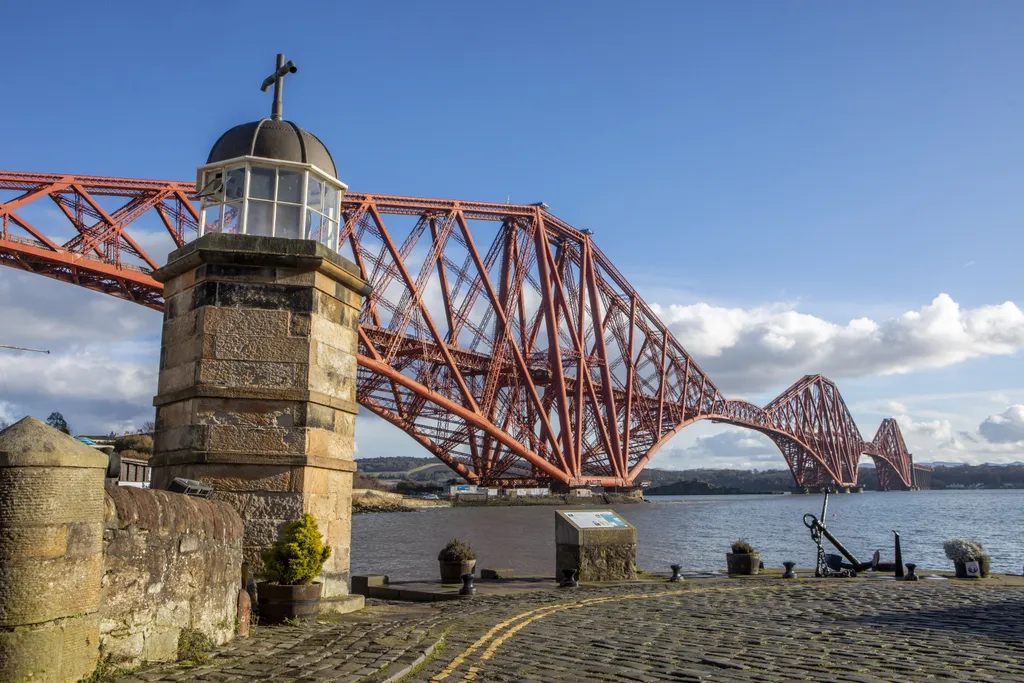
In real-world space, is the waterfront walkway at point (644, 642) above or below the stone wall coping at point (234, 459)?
below

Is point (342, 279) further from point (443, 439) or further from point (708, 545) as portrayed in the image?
point (443, 439)

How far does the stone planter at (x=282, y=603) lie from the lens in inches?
319

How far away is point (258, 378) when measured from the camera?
858 centimetres

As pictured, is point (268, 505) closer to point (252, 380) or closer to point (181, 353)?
point (252, 380)

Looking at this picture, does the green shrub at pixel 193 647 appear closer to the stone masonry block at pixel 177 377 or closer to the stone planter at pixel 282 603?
the stone planter at pixel 282 603

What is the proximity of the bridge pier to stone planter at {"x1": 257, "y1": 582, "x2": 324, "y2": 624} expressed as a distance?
443 millimetres

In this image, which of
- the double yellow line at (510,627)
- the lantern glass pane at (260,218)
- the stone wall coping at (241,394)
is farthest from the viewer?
the lantern glass pane at (260,218)

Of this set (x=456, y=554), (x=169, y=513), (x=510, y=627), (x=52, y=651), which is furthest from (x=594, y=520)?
(x=52, y=651)

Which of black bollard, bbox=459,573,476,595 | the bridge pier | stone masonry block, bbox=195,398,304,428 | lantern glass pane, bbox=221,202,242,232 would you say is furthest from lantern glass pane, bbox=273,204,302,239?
black bollard, bbox=459,573,476,595

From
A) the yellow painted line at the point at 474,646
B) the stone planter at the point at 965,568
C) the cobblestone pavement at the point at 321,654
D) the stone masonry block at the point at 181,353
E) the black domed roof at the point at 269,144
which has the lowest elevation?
the stone planter at the point at 965,568

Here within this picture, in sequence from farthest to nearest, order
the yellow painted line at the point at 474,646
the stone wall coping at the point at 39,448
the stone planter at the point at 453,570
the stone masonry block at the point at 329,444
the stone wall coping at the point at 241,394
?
the stone planter at the point at 453,570, the stone masonry block at the point at 329,444, the stone wall coping at the point at 241,394, the yellow painted line at the point at 474,646, the stone wall coping at the point at 39,448

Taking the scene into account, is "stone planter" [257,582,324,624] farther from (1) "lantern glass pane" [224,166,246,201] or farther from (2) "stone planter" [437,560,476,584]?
(2) "stone planter" [437,560,476,584]

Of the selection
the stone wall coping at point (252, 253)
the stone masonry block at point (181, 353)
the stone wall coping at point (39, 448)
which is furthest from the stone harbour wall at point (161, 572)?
the stone wall coping at point (252, 253)

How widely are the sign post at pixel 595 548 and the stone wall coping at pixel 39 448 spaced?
36.8ft
